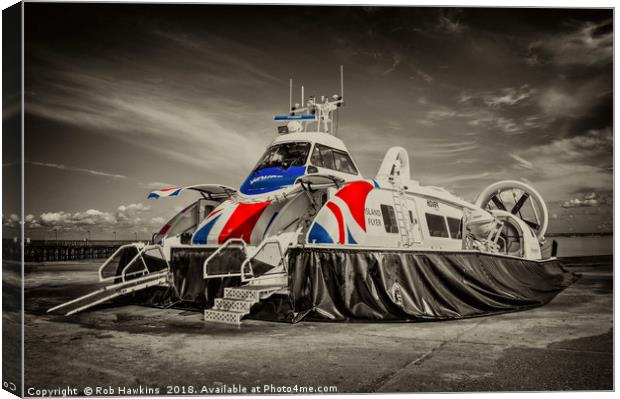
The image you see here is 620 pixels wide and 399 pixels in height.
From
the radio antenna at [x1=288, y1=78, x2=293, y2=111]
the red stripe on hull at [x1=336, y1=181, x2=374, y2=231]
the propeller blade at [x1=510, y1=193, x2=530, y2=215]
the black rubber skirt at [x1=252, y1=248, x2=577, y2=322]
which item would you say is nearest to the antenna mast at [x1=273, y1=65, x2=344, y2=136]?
the radio antenna at [x1=288, y1=78, x2=293, y2=111]

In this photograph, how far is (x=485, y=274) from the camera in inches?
258

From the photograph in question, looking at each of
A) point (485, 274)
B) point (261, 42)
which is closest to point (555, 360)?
point (485, 274)

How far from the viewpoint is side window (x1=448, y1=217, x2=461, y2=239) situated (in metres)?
7.75

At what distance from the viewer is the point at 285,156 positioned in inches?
270

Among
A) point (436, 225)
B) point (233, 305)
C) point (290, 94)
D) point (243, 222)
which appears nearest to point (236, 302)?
point (233, 305)

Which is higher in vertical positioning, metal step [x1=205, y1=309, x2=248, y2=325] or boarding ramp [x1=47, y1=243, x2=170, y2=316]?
boarding ramp [x1=47, y1=243, x2=170, y2=316]

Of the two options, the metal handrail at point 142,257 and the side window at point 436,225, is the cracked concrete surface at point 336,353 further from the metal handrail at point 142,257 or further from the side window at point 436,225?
the side window at point 436,225

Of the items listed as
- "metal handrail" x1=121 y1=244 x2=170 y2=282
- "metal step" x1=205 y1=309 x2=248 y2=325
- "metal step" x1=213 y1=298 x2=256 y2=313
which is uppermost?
"metal handrail" x1=121 y1=244 x2=170 y2=282

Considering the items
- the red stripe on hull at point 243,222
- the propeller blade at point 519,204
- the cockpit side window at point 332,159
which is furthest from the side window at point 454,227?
the red stripe on hull at point 243,222

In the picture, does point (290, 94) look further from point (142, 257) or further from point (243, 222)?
point (142, 257)

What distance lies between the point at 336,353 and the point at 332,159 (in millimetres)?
3180

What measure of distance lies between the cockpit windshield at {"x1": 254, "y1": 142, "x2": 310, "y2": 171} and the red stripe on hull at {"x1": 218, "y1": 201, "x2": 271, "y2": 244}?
553 millimetres

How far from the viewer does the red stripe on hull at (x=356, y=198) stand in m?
6.02

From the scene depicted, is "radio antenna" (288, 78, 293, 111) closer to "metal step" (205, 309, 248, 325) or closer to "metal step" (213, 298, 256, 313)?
"metal step" (213, 298, 256, 313)
